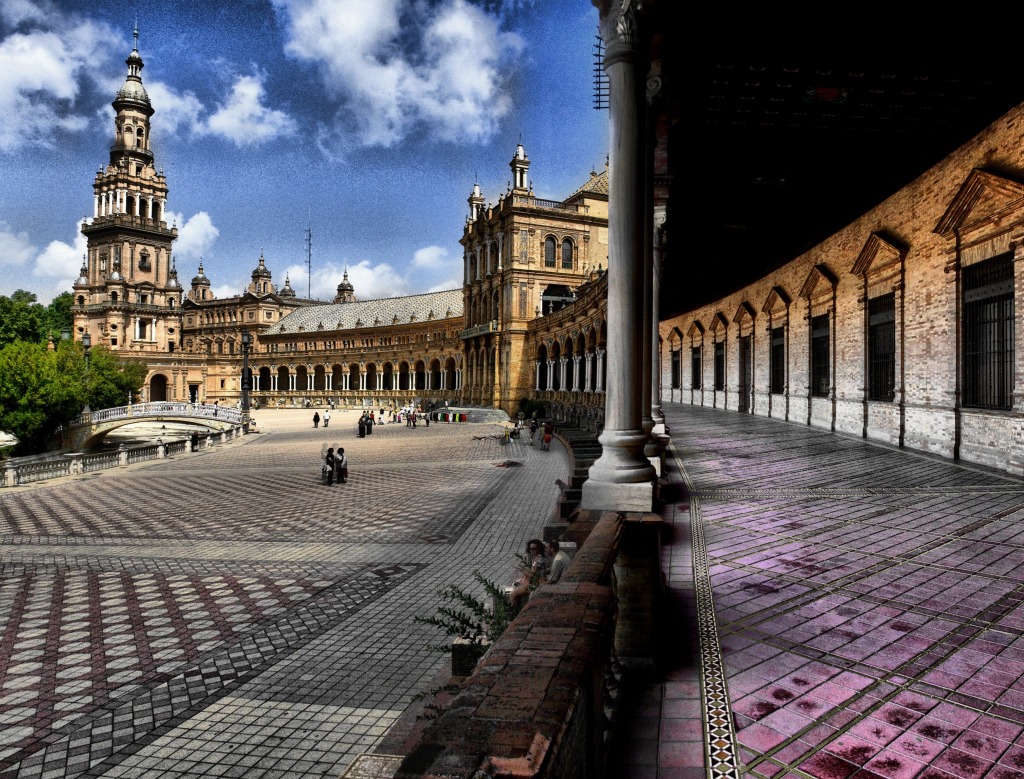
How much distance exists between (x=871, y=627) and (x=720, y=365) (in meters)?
26.2

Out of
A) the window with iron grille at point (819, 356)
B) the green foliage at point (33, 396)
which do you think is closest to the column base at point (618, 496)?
the window with iron grille at point (819, 356)

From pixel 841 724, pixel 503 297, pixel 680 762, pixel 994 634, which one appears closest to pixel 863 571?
pixel 994 634

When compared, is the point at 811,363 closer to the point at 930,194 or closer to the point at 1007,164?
the point at 930,194

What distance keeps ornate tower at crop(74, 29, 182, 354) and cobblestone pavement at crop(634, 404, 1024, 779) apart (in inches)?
3489

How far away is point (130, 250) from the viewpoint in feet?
276

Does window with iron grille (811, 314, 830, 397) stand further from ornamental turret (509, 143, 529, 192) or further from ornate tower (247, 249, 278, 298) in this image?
ornate tower (247, 249, 278, 298)

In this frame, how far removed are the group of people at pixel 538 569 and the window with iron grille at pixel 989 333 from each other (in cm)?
894

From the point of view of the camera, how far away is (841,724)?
10.3 ft

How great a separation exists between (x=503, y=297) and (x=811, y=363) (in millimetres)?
38007

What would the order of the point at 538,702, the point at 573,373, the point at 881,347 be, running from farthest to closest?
the point at 573,373 → the point at 881,347 → the point at 538,702

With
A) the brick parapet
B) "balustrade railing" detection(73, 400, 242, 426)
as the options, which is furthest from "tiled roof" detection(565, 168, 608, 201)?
the brick parapet

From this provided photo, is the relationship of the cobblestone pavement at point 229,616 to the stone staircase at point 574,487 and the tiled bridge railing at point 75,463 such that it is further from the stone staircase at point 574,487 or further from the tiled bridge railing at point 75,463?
the tiled bridge railing at point 75,463

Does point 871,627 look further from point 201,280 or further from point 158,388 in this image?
point 201,280

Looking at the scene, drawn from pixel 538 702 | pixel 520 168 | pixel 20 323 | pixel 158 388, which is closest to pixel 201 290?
pixel 158 388
